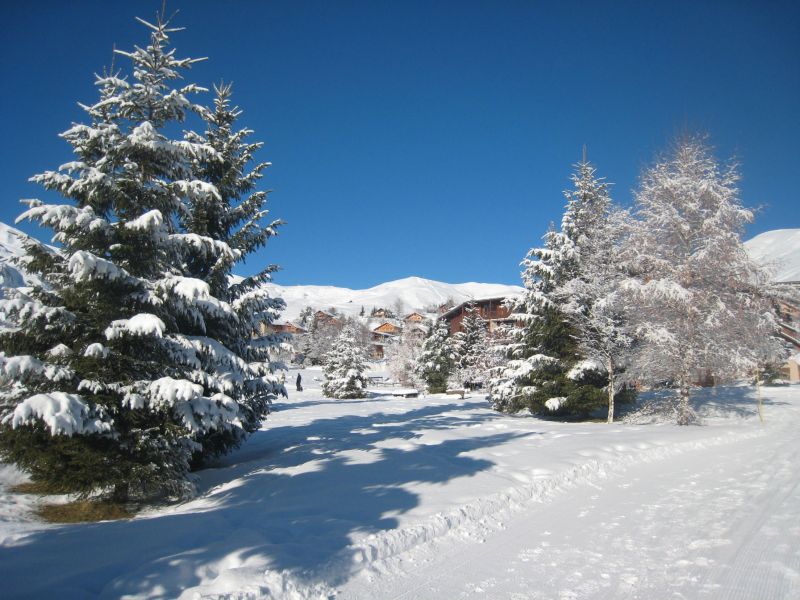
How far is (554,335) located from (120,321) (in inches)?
647

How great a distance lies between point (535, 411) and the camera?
64.3 feet

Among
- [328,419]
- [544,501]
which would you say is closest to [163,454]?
[544,501]

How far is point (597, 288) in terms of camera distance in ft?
61.4

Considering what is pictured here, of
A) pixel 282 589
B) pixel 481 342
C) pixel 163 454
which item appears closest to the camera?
pixel 282 589

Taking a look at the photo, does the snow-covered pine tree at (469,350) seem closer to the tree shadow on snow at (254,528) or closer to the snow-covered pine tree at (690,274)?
the snow-covered pine tree at (690,274)

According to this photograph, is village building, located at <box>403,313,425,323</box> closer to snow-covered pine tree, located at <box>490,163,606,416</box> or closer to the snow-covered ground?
snow-covered pine tree, located at <box>490,163,606,416</box>

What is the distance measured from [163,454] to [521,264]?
16.6 m

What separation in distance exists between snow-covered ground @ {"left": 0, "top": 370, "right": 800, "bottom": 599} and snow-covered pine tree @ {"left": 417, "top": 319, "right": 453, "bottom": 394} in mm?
29150

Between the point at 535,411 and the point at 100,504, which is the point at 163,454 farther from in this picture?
the point at 535,411

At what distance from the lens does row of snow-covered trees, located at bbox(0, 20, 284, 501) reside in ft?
23.5

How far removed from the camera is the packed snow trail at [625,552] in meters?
4.82

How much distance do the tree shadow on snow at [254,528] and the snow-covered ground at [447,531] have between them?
1.1 inches

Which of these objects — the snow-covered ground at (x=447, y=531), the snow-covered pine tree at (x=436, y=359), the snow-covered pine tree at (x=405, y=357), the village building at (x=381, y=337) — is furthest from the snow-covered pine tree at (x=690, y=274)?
the village building at (x=381, y=337)

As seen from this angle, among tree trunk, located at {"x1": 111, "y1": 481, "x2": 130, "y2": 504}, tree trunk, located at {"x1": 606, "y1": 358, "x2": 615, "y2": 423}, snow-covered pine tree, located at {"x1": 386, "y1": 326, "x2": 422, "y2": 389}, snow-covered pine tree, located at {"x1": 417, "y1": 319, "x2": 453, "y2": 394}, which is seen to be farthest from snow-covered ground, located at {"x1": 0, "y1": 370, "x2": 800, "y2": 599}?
snow-covered pine tree, located at {"x1": 386, "y1": 326, "x2": 422, "y2": 389}
